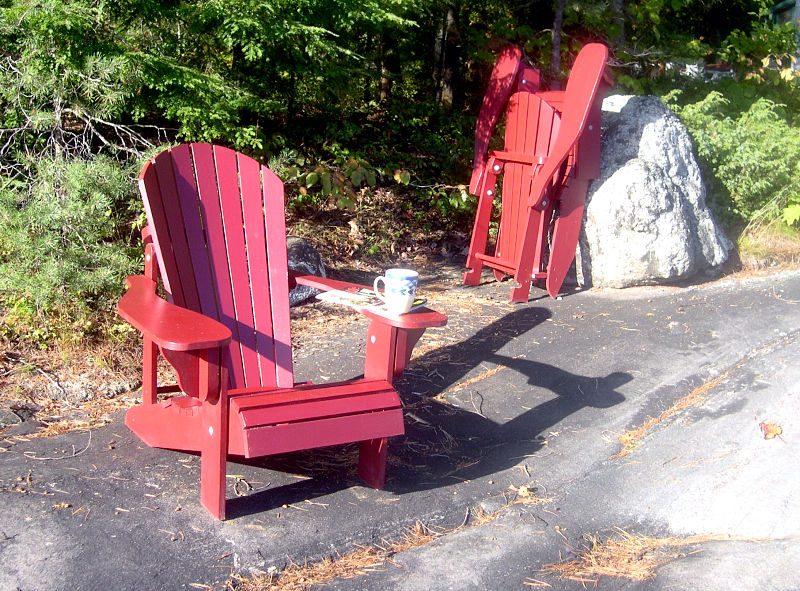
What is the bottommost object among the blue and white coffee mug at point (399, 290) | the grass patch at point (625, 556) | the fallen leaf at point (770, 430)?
the grass patch at point (625, 556)

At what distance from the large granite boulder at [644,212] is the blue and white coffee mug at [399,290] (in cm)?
311

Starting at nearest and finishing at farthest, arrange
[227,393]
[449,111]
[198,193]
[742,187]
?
[227,393], [198,193], [742,187], [449,111]

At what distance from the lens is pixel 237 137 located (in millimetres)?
5277

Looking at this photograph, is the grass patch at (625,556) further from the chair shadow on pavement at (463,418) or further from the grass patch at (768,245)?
the grass patch at (768,245)

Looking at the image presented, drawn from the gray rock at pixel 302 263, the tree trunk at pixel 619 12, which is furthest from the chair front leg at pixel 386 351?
the tree trunk at pixel 619 12

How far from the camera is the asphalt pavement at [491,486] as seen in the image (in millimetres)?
2479

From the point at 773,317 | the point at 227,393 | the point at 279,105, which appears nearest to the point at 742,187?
the point at 773,317

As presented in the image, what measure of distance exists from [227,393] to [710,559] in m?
1.71

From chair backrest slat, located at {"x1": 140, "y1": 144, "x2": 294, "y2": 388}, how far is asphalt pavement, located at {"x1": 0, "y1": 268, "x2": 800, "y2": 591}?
477mm

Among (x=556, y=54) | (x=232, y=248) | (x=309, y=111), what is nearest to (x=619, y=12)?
(x=556, y=54)

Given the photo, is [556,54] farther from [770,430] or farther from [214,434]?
[214,434]

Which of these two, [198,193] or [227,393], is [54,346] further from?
[227,393]

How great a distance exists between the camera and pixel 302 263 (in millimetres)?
5176

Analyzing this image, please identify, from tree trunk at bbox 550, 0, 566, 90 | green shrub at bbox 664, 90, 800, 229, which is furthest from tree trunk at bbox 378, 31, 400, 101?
green shrub at bbox 664, 90, 800, 229
